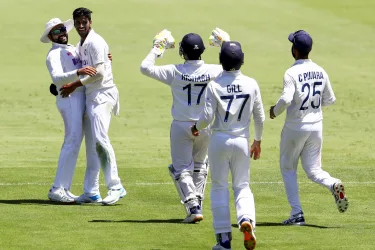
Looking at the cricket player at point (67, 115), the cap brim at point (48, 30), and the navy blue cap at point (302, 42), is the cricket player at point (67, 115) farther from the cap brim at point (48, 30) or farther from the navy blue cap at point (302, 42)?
the navy blue cap at point (302, 42)

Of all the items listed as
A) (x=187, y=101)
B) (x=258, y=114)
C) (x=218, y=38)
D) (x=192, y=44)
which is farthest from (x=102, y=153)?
(x=258, y=114)

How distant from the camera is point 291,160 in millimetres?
13656

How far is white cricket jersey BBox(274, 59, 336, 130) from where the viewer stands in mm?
13297

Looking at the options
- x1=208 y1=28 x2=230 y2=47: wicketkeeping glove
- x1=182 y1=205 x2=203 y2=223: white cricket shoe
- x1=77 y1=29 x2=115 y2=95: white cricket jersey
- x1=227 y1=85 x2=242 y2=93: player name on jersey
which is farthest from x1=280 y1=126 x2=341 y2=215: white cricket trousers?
x1=77 y1=29 x2=115 y2=95: white cricket jersey

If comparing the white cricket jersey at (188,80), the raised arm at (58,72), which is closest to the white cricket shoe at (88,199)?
the raised arm at (58,72)

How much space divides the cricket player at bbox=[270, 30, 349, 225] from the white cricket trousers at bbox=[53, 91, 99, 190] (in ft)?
10.2

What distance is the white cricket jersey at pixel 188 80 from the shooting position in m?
13.4

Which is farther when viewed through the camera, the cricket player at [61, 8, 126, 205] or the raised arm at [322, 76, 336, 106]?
the cricket player at [61, 8, 126, 205]

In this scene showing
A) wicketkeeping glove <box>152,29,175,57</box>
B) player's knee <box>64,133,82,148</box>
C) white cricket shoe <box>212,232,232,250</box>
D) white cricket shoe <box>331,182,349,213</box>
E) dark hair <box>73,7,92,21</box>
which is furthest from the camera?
player's knee <box>64,133,82,148</box>

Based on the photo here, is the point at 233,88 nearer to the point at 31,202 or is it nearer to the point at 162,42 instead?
the point at 162,42

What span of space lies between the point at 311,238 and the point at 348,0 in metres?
39.5

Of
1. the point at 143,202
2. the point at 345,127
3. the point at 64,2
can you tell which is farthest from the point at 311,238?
the point at 64,2

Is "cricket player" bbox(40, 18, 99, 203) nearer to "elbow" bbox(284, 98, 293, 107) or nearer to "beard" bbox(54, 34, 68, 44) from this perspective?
"beard" bbox(54, 34, 68, 44)

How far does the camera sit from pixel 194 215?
13.4m
